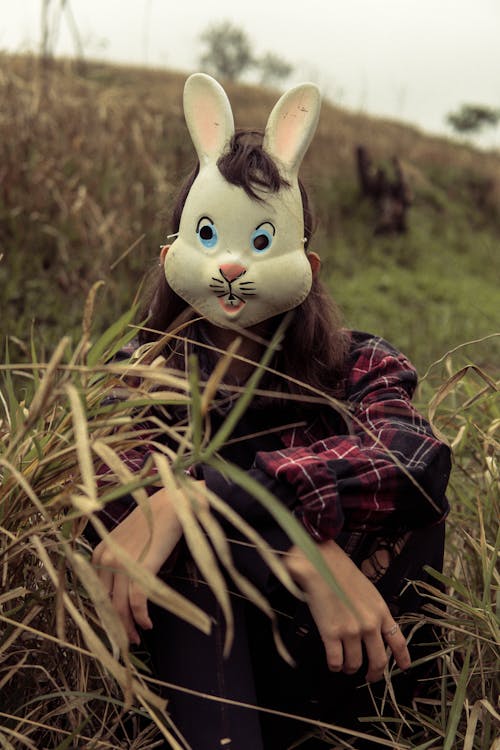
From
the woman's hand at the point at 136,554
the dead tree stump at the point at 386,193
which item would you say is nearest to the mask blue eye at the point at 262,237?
the woman's hand at the point at 136,554

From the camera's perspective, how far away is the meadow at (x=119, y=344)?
1.03 m

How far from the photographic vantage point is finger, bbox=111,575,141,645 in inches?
43.8

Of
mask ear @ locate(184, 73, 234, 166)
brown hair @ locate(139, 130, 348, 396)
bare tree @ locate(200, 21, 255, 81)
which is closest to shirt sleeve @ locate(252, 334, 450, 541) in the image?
brown hair @ locate(139, 130, 348, 396)

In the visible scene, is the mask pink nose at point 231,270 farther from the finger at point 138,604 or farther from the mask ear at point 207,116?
the finger at point 138,604

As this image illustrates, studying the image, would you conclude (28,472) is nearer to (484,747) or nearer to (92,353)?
(92,353)

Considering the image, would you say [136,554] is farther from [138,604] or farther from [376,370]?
[376,370]

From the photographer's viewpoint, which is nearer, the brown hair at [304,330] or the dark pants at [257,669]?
the dark pants at [257,669]

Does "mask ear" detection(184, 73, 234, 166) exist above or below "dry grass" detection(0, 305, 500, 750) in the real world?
above

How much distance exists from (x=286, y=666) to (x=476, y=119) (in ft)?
53.7

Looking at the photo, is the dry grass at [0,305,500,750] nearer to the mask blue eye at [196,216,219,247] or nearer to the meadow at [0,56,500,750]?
the meadow at [0,56,500,750]

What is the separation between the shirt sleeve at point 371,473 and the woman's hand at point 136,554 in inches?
6.0

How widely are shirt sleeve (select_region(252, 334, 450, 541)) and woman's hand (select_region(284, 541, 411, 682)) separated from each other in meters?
0.04

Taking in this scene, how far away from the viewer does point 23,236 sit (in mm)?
3293

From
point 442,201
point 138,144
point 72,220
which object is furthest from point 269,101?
point 72,220
